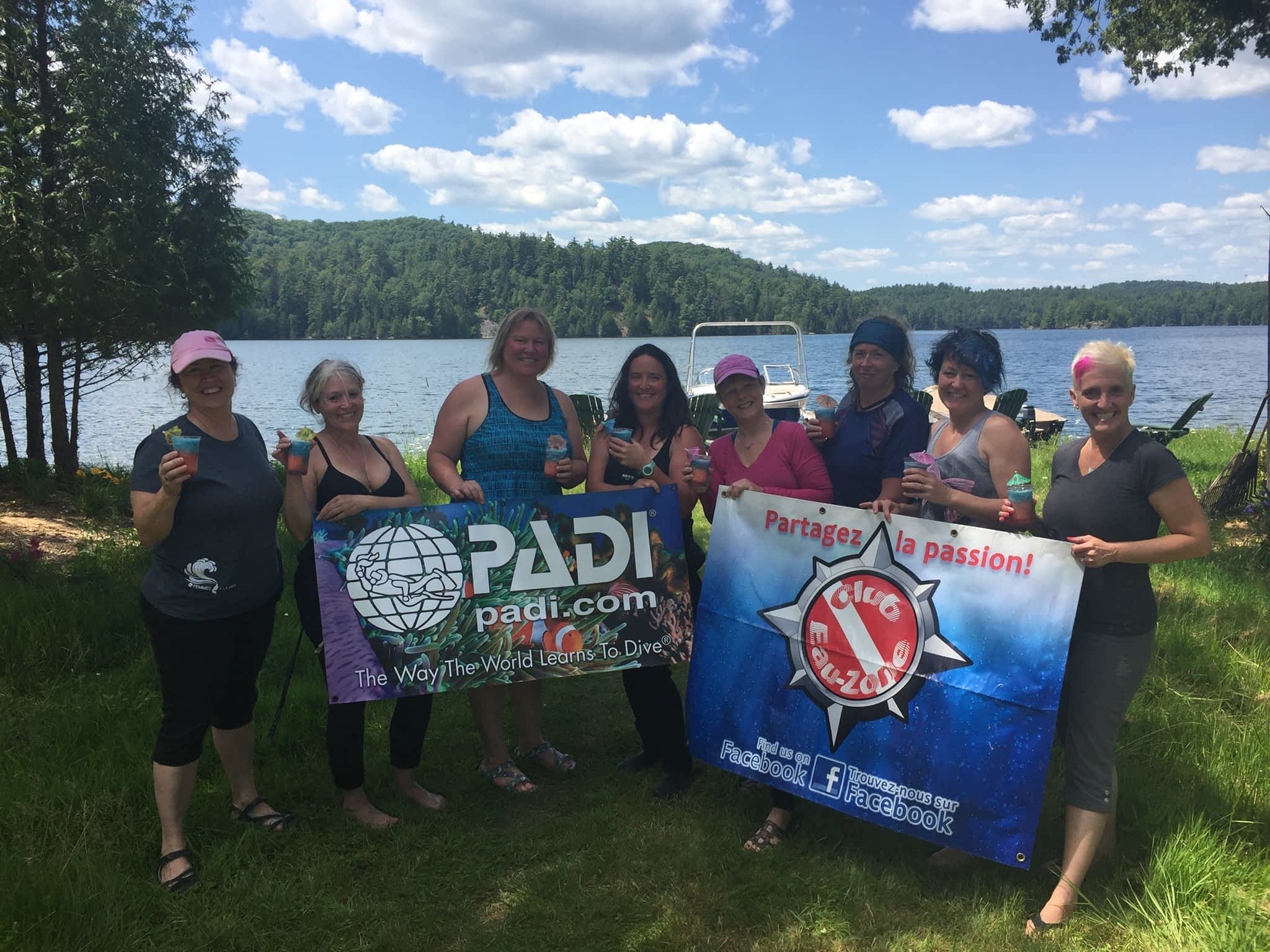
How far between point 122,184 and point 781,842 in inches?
355

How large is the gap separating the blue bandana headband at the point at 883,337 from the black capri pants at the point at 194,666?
2.74 m

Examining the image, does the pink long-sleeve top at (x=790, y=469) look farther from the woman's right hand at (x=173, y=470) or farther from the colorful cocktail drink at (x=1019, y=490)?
the woman's right hand at (x=173, y=470)

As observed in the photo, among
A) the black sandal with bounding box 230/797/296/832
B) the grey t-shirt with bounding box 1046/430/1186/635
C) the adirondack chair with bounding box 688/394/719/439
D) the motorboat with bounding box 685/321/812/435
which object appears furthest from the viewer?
the motorboat with bounding box 685/321/812/435

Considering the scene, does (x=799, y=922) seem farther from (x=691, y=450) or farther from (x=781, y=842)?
(x=691, y=450)

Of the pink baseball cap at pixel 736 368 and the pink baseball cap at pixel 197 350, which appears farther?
the pink baseball cap at pixel 736 368

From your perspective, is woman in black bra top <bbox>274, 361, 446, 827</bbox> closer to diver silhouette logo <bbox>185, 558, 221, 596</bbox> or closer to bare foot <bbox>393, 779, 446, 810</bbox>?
bare foot <bbox>393, 779, 446, 810</bbox>

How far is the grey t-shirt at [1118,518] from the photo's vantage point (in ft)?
9.09

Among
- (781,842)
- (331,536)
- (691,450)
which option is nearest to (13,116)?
(331,536)

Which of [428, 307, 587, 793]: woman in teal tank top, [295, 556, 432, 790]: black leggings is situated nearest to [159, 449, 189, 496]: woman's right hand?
[295, 556, 432, 790]: black leggings

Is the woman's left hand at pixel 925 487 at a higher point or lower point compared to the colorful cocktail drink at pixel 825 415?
lower

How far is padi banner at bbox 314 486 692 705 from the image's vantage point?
3600mm

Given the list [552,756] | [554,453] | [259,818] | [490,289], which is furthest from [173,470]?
[490,289]

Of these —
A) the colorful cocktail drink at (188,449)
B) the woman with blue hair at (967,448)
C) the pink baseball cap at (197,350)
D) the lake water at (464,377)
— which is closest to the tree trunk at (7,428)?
the lake water at (464,377)

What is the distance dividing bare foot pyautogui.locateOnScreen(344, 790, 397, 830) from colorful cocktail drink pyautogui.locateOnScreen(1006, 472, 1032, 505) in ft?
9.46
